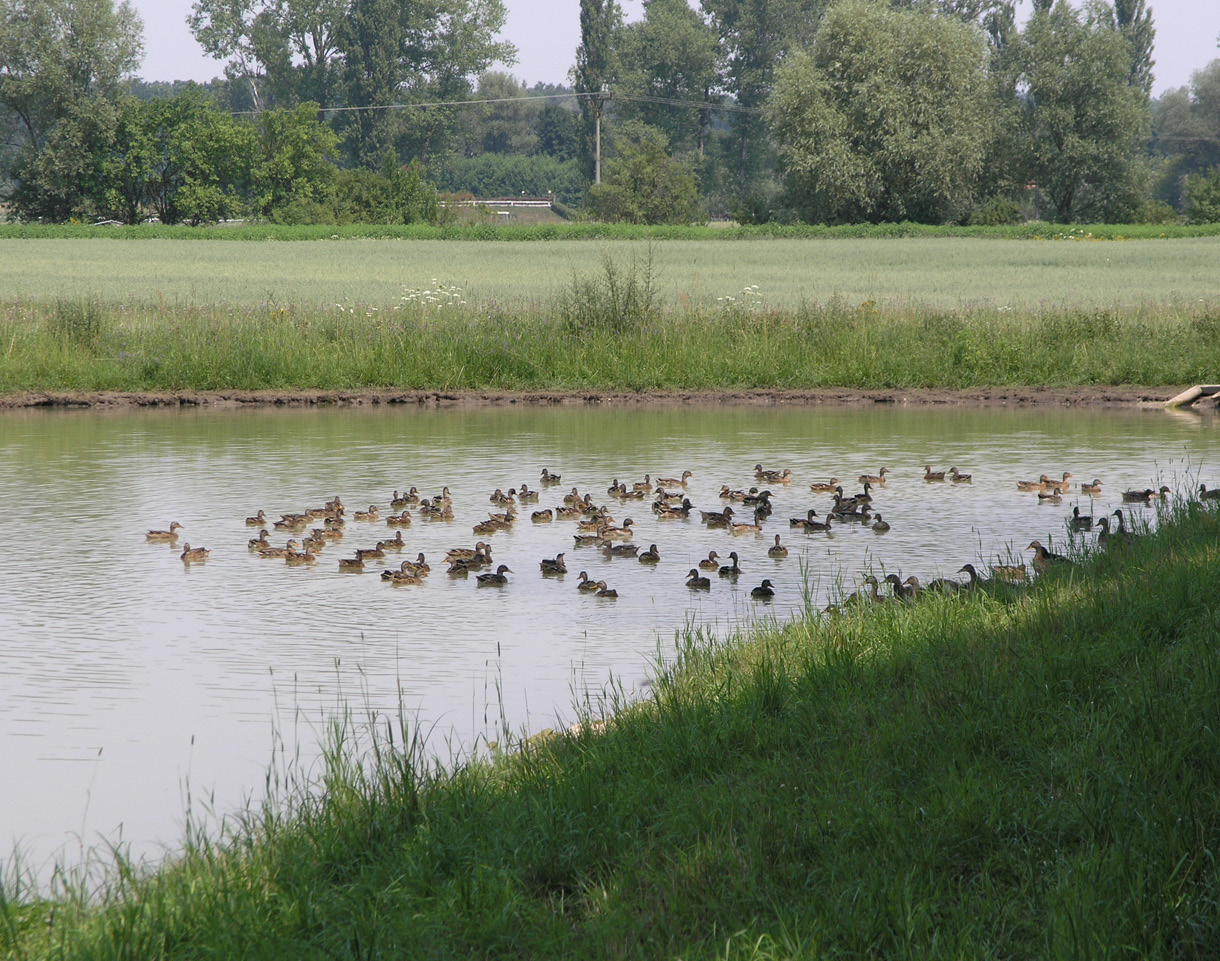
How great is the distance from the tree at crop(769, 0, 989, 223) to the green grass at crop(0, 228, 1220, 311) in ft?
17.6

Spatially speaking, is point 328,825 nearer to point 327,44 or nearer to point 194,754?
point 194,754

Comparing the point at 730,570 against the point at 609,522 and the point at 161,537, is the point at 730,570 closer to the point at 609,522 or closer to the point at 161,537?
the point at 609,522

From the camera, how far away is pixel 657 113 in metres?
109

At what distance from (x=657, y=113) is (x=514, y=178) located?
1438 inches

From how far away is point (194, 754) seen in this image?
19.9 ft

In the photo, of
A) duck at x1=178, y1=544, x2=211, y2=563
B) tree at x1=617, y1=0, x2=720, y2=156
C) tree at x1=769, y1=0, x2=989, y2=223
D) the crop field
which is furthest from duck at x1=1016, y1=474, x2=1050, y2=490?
tree at x1=617, y1=0, x2=720, y2=156

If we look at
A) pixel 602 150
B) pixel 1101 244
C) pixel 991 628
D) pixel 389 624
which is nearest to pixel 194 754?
pixel 389 624

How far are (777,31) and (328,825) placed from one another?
11178 centimetres

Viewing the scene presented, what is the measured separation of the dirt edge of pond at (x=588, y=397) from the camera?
1983 cm

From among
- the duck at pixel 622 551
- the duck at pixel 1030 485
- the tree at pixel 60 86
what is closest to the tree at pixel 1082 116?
the tree at pixel 60 86

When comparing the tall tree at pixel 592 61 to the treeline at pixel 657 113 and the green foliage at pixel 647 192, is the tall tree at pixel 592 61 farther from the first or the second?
the green foliage at pixel 647 192

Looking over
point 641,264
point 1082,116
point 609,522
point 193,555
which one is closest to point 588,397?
point 609,522

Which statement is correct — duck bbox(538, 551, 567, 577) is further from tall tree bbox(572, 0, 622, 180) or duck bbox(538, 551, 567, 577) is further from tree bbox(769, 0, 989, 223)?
tall tree bbox(572, 0, 622, 180)

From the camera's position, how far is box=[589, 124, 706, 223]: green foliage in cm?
8406
